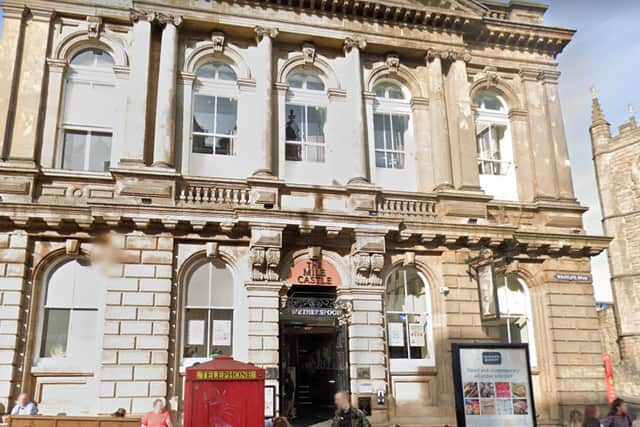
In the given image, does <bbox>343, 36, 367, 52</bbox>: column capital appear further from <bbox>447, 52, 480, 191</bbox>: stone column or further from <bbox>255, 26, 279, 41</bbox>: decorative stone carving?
<bbox>447, 52, 480, 191</bbox>: stone column

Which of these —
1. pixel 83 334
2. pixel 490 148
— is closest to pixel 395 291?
pixel 490 148

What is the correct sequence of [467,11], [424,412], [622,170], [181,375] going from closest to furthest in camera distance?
[181,375] < [424,412] < [467,11] < [622,170]

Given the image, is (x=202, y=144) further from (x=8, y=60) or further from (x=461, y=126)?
(x=461, y=126)

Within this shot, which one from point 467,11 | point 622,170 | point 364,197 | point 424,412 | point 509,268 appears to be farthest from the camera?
point 622,170

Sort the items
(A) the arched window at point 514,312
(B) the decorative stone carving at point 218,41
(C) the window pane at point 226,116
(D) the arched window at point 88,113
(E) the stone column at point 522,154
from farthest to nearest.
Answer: (E) the stone column at point 522,154
(A) the arched window at point 514,312
(B) the decorative stone carving at point 218,41
(C) the window pane at point 226,116
(D) the arched window at point 88,113

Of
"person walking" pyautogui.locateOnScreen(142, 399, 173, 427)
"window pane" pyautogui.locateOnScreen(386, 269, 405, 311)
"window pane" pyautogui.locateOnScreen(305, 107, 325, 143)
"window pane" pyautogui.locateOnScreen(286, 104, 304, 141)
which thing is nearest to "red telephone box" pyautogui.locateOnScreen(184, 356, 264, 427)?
"person walking" pyautogui.locateOnScreen(142, 399, 173, 427)

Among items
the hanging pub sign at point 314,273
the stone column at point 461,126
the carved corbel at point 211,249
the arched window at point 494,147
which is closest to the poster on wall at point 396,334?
the hanging pub sign at point 314,273

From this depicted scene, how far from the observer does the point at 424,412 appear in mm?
15555

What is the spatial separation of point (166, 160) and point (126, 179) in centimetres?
114

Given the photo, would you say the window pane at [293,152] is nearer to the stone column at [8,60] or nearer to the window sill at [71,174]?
the window sill at [71,174]

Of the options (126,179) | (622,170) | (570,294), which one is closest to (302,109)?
(126,179)

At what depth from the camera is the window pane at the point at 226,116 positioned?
17016mm

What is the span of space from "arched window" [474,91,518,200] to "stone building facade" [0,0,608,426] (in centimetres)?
8

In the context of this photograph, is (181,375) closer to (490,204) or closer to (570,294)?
(490,204)
